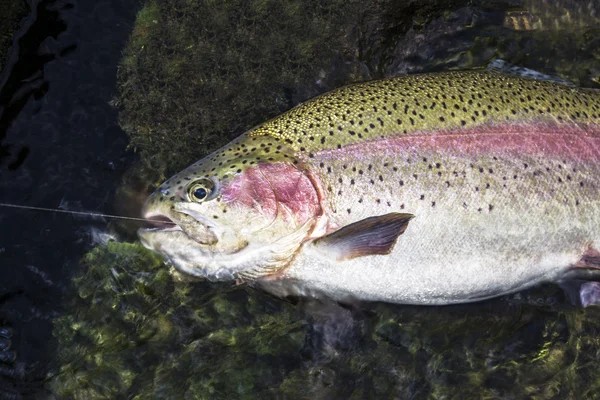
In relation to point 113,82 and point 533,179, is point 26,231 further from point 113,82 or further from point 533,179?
point 533,179

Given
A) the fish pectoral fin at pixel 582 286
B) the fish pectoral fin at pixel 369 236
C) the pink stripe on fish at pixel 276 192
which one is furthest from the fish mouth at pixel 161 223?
the fish pectoral fin at pixel 582 286

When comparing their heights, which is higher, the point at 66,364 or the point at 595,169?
the point at 595,169

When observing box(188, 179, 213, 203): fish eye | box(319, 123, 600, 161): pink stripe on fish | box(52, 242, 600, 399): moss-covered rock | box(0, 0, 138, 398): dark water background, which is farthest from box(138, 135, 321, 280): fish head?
box(0, 0, 138, 398): dark water background

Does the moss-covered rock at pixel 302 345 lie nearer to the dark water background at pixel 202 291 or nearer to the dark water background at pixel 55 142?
the dark water background at pixel 202 291

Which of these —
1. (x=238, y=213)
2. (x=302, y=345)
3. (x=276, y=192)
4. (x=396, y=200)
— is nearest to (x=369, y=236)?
(x=396, y=200)

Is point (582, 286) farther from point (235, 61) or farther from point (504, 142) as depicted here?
point (235, 61)

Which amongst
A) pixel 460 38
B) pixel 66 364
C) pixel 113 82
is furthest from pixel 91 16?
pixel 460 38

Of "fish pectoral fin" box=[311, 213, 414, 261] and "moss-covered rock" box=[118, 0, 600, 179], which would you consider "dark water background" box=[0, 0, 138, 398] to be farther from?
"fish pectoral fin" box=[311, 213, 414, 261]
